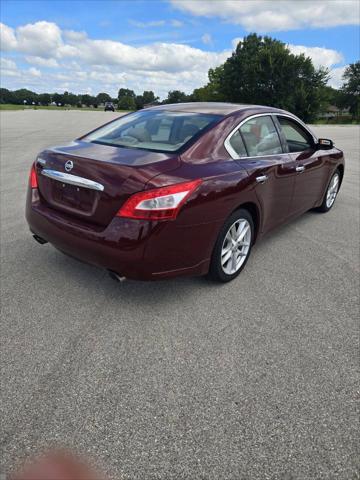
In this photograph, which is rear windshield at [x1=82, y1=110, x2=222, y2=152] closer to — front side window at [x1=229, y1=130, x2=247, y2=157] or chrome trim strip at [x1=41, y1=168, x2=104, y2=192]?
front side window at [x1=229, y1=130, x2=247, y2=157]

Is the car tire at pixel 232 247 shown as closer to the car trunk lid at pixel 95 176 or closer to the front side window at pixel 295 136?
the car trunk lid at pixel 95 176

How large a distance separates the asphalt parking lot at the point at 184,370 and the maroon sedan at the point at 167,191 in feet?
1.32

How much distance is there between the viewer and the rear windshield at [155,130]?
3208 millimetres


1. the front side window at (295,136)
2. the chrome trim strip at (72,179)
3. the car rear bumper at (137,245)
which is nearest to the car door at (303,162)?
the front side window at (295,136)

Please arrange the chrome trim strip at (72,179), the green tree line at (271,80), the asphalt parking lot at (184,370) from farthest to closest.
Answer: the green tree line at (271,80), the chrome trim strip at (72,179), the asphalt parking lot at (184,370)

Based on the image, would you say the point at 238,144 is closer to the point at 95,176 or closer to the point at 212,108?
the point at 212,108

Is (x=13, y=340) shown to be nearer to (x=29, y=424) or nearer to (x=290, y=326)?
(x=29, y=424)

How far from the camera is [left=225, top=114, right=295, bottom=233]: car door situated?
3412 millimetres

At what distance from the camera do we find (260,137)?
379 centimetres

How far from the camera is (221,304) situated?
10.4 ft

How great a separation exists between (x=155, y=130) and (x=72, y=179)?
1.08m

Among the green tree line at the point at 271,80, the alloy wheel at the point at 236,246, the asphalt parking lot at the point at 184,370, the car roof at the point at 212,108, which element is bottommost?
the asphalt parking lot at the point at 184,370

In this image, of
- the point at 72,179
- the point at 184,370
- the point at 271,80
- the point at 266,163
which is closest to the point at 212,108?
the point at 266,163

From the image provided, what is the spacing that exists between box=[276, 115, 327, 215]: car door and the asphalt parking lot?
40.4 inches
